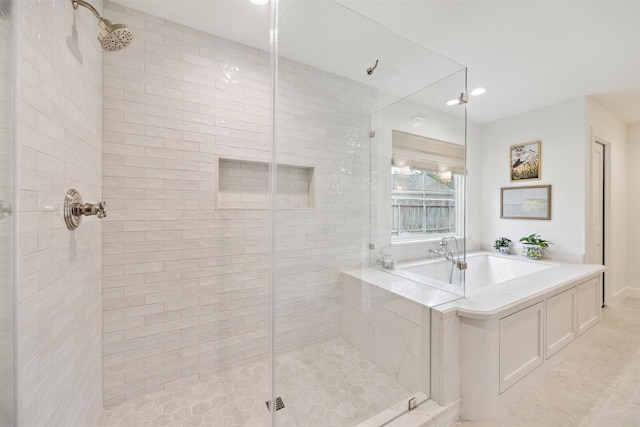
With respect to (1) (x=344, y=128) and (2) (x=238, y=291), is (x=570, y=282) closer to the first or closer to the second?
(1) (x=344, y=128)

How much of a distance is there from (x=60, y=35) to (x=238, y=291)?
1713 millimetres

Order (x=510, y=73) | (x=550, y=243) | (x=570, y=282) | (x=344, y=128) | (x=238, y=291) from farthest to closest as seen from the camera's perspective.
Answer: (x=550, y=243) → (x=510, y=73) → (x=570, y=282) → (x=238, y=291) → (x=344, y=128)

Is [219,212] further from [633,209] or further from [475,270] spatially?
[633,209]

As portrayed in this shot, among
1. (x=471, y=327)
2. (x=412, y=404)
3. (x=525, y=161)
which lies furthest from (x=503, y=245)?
(x=412, y=404)

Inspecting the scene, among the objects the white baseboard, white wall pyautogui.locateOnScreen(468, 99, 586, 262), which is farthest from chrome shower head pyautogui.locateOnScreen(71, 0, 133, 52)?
the white baseboard

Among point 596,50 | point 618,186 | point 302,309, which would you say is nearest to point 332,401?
point 302,309

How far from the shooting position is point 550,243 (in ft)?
10.1

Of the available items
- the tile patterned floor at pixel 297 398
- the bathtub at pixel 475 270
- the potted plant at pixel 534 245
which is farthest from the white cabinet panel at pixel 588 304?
the tile patterned floor at pixel 297 398

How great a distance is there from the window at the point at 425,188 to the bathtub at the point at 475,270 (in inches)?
8.8

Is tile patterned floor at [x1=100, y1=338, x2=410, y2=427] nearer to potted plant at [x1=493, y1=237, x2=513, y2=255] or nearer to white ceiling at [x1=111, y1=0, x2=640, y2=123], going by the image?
white ceiling at [x1=111, y1=0, x2=640, y2=123]

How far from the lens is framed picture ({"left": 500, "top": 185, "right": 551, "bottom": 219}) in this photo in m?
3.11

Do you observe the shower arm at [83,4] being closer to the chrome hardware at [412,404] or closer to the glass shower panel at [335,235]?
the glass shower panel at [335,235]

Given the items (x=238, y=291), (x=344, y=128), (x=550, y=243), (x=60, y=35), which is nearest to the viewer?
(x=60, y=35)

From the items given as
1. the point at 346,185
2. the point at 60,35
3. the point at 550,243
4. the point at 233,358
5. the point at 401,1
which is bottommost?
the point at 233,358
